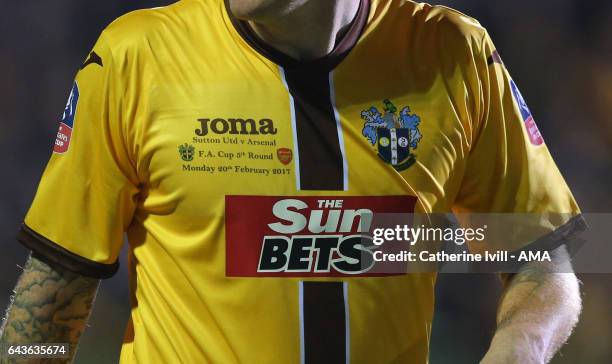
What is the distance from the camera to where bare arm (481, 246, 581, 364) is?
6.30 ft

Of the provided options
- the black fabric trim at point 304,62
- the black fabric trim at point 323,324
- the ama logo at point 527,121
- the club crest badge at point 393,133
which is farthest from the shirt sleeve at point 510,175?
the black fabric trim at point 323,324

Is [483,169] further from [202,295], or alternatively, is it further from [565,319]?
[202,295]

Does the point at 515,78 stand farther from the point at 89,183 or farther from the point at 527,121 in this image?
the point at 89,183

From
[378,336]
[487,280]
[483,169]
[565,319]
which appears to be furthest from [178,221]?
[487,280]

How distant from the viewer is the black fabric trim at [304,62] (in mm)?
1965

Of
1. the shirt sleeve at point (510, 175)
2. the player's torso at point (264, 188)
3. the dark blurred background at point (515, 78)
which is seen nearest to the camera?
the player's torso at point (264, 188)

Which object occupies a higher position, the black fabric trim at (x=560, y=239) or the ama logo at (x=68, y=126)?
the ama logo at (x=68, y=126)

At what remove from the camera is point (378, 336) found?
1.94 metres

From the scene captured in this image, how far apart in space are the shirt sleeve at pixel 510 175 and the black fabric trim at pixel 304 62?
0.80ft

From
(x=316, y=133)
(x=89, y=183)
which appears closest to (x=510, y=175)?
(x=316, y=133)

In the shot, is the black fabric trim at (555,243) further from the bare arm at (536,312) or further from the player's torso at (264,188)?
the player's torso at (264,188)

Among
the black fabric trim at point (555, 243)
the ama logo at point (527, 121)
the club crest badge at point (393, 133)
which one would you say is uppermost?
the club crest badge at point (393, 133)

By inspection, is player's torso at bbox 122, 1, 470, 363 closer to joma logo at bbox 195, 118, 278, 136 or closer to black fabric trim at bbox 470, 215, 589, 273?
joma logo at bbox 195, 118, 278, 136

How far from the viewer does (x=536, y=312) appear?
2.03 metres
